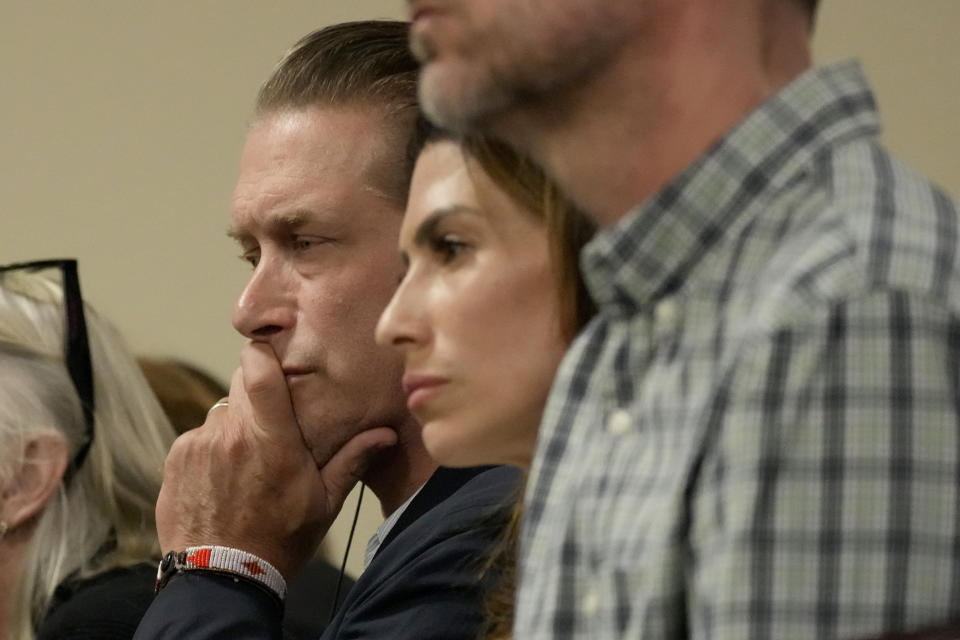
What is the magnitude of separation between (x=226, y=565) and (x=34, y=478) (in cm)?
73

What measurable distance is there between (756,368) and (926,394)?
0.29 ft

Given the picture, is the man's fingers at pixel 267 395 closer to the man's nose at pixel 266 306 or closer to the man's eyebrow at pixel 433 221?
the man's nose at pixel 266 306

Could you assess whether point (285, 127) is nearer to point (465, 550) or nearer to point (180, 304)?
point (465, 550)

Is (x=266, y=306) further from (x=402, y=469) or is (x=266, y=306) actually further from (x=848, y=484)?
(x=848, y=484)

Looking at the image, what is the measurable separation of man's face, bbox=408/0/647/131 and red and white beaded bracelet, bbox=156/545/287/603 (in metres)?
0.81

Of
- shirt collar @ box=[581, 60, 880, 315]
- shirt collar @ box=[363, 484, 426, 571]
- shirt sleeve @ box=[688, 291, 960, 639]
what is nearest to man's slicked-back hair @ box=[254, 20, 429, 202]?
shirt collar @ box=[363, 484, 426, 571]

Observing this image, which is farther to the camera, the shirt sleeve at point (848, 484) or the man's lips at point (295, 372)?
the man's lips at point (295, 372)

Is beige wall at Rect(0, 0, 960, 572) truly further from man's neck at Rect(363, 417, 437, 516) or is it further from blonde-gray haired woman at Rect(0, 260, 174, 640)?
man's neck at Rect(363, 417, 437, 516)

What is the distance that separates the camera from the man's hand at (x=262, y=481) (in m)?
1.72

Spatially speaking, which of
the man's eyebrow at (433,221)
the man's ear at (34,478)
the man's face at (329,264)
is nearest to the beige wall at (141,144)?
the man's ear at (34,478)

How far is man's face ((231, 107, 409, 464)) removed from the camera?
5.53ft

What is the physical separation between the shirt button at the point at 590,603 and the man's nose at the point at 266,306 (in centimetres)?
87

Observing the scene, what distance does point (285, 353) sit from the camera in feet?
5.57

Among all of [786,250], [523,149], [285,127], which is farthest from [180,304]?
[786,250]
